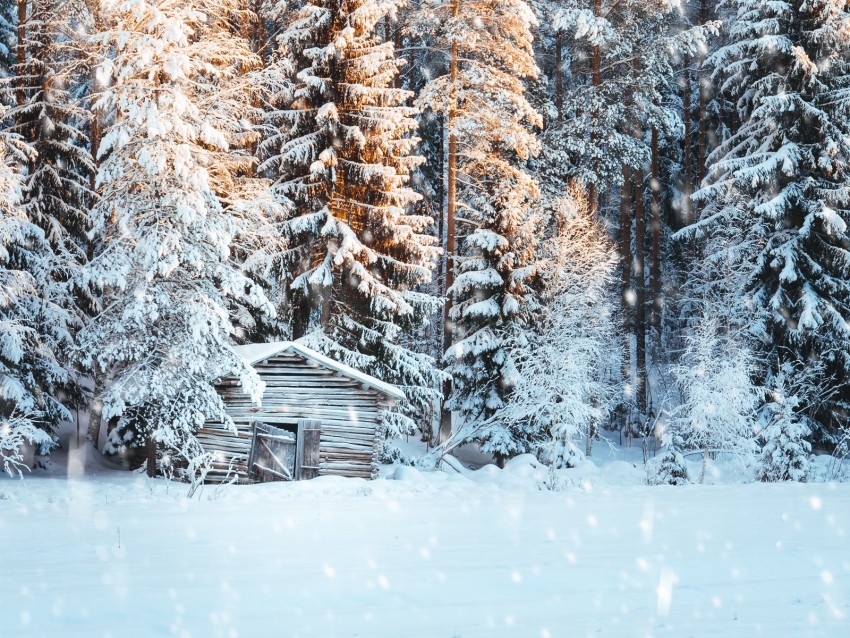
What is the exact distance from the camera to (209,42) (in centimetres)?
1977

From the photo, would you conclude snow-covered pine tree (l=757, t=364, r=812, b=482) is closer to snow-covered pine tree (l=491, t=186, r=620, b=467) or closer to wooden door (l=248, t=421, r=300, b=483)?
snow-covered pine tree (l=491, t=186, r=620, b=467)

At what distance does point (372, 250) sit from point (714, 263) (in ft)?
48.8

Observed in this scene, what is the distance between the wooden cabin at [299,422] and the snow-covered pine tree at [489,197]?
4769 millimetres

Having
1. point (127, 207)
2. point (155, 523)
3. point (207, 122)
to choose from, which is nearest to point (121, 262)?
point (127, 207)

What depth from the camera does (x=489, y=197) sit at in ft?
83.1

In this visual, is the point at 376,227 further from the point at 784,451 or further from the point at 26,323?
the point at 784,451

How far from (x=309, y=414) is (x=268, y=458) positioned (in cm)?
158

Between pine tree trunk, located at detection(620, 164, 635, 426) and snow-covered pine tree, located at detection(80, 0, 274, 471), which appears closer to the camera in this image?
snow-covered pine tree, located at detection(80, 0, 274, 471)

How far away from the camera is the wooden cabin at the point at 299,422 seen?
19625 millimetres

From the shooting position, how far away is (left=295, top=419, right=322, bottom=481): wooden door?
19750 mm

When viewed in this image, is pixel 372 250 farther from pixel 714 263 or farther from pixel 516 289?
pixel 714 263

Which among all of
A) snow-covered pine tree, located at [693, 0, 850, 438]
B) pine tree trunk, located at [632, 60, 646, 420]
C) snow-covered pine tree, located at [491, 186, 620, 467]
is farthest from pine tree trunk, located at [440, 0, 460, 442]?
snow-covered pine tree, located at [693, 0, 850, 438]

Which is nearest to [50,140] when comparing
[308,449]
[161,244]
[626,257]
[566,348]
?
[161,244]

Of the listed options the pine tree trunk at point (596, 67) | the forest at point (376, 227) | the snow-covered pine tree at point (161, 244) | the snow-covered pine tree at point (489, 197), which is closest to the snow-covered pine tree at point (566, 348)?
the forest at point (376, 227)
